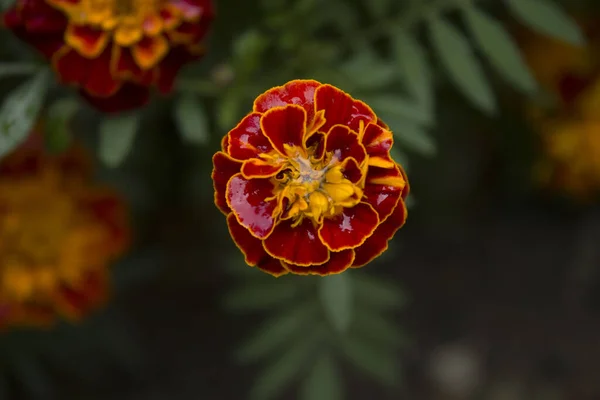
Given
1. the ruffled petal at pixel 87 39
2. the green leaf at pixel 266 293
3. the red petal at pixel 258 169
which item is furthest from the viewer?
the green leaf at pixel 266 293

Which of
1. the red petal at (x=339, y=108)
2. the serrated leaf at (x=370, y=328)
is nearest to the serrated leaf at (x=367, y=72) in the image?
the red petal at (x=339, y=108)

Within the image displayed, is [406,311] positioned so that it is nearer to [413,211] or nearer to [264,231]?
[413,211]

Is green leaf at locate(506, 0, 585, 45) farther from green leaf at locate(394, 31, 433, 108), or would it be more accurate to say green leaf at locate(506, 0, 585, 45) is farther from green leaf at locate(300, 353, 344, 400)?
green leaf at locate(300, 353, 344, 400)

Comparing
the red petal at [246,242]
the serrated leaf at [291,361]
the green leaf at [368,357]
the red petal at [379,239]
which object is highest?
the red petal at [246,242]

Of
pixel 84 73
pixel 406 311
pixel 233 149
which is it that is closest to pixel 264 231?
pixel 233 149

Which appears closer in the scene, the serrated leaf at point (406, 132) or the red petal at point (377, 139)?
the red petal at point (377, 139)

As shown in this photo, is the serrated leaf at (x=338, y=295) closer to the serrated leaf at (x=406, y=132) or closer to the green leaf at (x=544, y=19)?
the serrated leaf at (x=406, y=132)

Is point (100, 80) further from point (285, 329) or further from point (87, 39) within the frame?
point (285, 329)

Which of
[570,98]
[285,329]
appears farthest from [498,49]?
[285,329]
